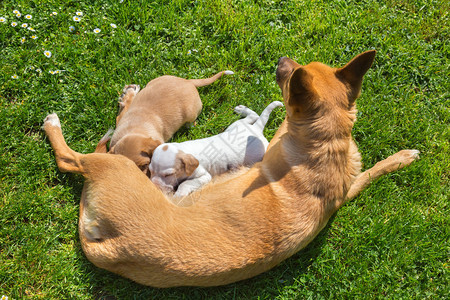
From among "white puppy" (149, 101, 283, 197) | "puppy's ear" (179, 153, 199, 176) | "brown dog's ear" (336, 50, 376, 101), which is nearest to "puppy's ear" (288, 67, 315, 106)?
"brown dog's ear" (336, 50, 376, 101)

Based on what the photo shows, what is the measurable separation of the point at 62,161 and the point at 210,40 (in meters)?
2.37

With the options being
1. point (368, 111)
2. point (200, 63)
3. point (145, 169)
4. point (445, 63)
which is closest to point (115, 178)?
point (145, 169)

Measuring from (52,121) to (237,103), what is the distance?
212 centimetres

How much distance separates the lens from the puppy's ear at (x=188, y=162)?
3.75m

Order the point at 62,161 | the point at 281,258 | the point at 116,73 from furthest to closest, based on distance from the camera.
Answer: the point at 116,73 → the point at 62,161 → the point at 281,258

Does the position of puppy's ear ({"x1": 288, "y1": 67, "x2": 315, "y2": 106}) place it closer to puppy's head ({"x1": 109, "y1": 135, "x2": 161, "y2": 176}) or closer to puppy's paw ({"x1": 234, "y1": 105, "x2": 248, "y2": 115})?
puppy's paw ({"x1": 234, "y1": 105, "x2": 248, "y2": 115})

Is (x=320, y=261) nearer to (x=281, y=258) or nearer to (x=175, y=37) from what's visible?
(x=281, y=258)

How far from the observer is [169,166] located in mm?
3701

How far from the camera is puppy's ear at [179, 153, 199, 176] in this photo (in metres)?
3.75

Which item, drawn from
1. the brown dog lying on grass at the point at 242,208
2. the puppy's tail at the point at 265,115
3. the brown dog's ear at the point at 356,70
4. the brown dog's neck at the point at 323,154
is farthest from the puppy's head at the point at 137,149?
the brown dog's ear at the point at 356,70

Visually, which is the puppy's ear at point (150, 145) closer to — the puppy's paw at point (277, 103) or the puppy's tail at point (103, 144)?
the puppy's tail at point (103, 144)

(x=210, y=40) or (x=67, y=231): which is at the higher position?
(x=210, y=40)

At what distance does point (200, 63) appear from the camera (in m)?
4.76

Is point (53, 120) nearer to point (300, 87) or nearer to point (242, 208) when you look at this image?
point (242, 208)
